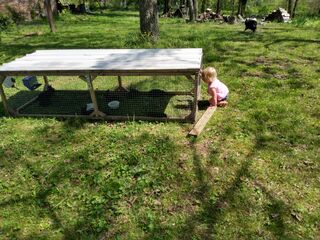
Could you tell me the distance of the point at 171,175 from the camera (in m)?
4.02

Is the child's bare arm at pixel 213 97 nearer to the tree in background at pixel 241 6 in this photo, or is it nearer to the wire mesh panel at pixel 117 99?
the wire mesh panel at pixel 117 99

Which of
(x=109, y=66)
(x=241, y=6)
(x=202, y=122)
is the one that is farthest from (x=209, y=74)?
(x=241, y=6)

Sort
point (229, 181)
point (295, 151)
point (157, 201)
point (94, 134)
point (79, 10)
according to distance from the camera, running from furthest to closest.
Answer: point (79, 10)
point (94, 134)
point (295, 151)
point (229, 181)
point (157, 201)

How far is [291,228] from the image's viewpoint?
3.23m

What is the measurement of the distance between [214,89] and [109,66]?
74.3 inches

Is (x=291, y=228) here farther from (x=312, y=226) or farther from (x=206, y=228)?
(x=206, y=228)

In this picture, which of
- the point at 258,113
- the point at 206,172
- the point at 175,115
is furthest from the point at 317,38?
the point at 206,172

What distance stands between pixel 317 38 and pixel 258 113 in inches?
266

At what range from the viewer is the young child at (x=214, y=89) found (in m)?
5.65

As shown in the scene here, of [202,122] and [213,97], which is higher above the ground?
[213,97]

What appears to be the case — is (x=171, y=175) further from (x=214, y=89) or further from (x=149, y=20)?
(x=149, y=20)

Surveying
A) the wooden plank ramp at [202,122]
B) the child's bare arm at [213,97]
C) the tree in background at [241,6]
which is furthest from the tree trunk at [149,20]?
the tree in background at [241,6]

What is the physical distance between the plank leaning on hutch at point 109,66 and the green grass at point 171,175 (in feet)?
1.02

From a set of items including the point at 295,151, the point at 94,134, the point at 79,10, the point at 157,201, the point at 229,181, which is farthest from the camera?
the point at 79,10
